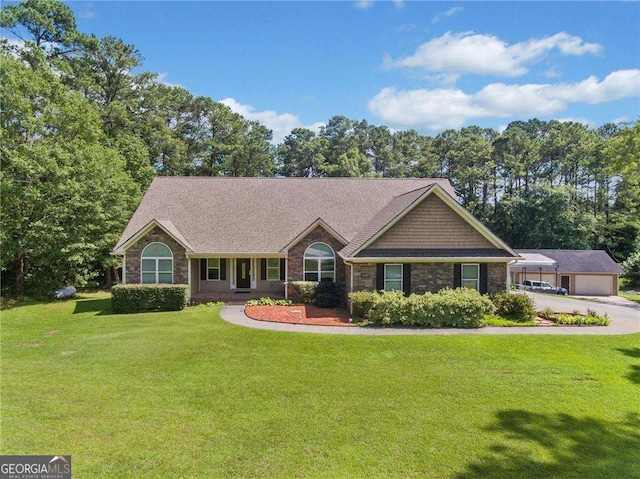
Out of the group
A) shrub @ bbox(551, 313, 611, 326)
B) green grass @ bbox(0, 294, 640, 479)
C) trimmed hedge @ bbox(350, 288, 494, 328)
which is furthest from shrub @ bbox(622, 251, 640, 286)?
trimmed hedge @ bbox(350, 288, 494, 328)

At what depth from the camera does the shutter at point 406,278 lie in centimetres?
1766

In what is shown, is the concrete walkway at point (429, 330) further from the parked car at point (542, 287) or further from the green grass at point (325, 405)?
the parked car at point (542, 287)

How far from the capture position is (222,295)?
71.6ft

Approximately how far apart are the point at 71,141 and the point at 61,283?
350 inches

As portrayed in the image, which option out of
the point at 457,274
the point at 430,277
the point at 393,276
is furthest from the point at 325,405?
the point at 457,274

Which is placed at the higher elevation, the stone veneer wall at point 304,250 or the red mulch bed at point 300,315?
the stone veneer wall at point 304,250

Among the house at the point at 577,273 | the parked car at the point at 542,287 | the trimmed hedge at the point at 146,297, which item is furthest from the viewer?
the house at the point at 577,273

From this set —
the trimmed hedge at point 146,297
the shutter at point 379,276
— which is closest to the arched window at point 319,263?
the shutter at point 379,276

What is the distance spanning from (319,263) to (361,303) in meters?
5.14

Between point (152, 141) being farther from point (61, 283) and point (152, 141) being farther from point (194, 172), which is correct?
point (61, 283)

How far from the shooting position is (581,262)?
39656mm

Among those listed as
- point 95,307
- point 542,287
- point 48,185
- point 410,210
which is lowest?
point 542,287

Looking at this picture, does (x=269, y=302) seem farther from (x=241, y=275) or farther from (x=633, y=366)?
(x=633, y=366)

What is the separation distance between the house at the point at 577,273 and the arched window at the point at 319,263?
83.8ft
